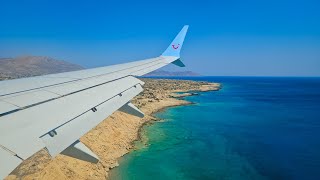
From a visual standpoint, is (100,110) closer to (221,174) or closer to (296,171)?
(221,174)

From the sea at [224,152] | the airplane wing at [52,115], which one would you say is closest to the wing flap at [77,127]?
the airplane wing at [52,115]

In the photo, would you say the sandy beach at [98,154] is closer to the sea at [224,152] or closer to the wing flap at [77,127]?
the sea at [224,152]

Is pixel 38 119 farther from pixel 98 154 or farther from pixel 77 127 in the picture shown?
pixel 98 154

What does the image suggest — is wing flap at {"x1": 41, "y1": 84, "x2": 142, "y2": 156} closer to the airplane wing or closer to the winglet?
the airplane wing

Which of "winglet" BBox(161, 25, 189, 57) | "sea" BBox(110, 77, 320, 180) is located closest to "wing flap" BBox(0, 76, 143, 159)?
"winglet" BBox(161, 25, 189, 57)

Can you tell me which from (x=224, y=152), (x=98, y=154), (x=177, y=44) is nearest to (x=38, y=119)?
(x=177, y=44)

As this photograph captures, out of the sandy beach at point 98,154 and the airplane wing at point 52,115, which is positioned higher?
the airplane wing at point 52,115

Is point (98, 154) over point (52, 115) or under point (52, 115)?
under

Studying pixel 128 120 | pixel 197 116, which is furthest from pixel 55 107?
pixel 197 116
